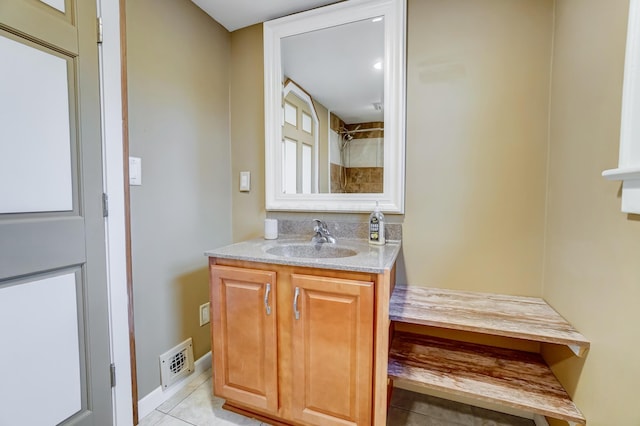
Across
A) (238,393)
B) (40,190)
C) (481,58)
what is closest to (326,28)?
(481,58)

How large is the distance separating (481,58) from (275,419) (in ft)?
6.60

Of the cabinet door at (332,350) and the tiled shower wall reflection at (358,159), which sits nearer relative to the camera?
the cabinet door at (332,350)

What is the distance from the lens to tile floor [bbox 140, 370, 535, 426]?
134cm

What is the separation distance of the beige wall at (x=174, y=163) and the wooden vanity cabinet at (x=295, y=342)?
0.37m

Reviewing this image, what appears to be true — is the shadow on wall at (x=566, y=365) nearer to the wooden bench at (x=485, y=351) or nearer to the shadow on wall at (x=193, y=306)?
the wooden bench at (x=485, y=351)

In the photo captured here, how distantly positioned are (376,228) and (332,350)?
2.16 ft

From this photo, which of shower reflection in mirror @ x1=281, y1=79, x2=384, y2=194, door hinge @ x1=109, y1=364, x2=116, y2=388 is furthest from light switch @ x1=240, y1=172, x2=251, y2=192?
door hinge @ x1=109, y1=364, x2=116, y2=388

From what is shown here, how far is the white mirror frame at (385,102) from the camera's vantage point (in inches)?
57.9

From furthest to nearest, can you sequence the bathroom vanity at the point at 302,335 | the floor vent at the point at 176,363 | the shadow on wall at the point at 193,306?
the shadow on wall at the point at 193,306
the floor vent at the point at 176,363
the bathroom vanity at the point at 302,335

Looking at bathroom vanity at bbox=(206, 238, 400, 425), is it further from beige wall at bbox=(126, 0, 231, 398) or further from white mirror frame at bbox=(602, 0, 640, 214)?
white mirror frame at bbox=(602, 0, 640, 214)

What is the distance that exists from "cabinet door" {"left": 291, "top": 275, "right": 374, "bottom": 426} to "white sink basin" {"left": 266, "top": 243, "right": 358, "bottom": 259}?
1.26ft

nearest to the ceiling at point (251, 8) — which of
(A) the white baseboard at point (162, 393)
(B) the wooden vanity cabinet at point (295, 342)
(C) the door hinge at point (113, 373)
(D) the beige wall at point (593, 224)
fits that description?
(D) the beige wall at point (593, 224)

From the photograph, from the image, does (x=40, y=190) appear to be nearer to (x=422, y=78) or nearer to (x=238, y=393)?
(x=238, y=393)

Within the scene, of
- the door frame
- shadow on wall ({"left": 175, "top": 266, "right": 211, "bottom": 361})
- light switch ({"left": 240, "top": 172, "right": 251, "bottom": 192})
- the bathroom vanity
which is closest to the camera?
the bathroom vanity
